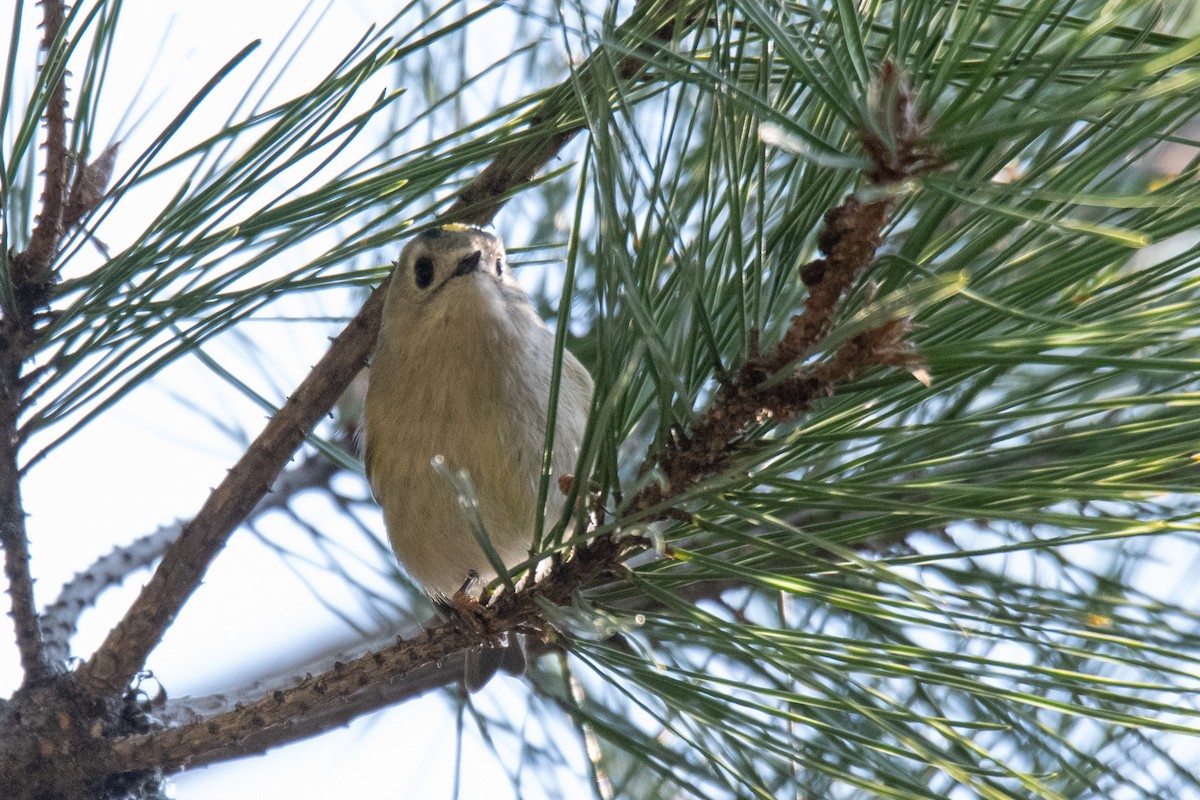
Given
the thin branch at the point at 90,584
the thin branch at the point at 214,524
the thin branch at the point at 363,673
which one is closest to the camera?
the thin branch at the point at 363,673

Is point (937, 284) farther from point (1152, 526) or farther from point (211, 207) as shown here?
point (211, 207)

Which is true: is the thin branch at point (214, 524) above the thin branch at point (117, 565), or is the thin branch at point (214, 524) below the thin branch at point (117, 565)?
below

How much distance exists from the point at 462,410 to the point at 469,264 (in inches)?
13.7

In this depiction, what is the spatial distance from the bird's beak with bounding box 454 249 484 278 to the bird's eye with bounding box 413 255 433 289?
3.8 inches

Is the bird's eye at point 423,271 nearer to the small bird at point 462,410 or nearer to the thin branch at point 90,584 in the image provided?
the small bird at point 462,410

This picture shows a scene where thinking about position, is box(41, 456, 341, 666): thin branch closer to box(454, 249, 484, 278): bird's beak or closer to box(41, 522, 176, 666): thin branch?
box(41, 522, 176, 666): thin branch

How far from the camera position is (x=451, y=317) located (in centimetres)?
198

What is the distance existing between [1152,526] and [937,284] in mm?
225

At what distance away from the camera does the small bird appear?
179cm

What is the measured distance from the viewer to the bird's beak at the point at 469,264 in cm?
206

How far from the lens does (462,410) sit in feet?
6.00

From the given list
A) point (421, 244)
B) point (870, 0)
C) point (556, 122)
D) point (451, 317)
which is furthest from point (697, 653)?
point (870, 0)

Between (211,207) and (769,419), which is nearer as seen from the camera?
(769,419)

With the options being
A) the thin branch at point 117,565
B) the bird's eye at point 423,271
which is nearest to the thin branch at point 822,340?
the thin branch at point 117,565
